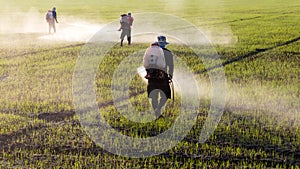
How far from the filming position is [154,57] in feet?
22.6

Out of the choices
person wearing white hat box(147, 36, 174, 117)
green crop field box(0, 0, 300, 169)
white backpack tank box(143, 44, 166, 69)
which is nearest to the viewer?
green crop field box(0, 0, 300, 169)

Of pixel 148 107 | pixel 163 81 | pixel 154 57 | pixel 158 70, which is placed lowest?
pixel 148 107

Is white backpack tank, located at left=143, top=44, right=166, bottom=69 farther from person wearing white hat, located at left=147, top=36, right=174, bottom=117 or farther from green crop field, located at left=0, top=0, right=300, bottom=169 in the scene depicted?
green crop field, located at left=0, top=0, right=300, bottom=169

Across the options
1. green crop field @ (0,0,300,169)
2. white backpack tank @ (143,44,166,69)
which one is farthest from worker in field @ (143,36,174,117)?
green crop field @ (0,0,300,169)

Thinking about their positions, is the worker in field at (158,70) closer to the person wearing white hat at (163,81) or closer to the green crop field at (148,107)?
the person wearing white hat at (163,81)

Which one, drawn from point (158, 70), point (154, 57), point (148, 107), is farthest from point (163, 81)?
point (148, 107)

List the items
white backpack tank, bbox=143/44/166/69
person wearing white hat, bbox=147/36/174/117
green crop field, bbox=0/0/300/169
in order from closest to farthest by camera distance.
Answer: green crop field, bbox=0/0/300/169, white backpack tank, bbox=143/44/166/69, person wearing white hat, bbox=147/36/174/117

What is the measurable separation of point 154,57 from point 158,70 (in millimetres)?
369

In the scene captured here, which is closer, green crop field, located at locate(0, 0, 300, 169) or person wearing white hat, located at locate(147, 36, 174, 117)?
green crop field, located at locate(0, 0, 300, 169)

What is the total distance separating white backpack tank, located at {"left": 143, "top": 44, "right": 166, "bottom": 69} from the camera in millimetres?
6887

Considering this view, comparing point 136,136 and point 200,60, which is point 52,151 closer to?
point 136,136

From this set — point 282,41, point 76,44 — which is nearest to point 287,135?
point 282,41

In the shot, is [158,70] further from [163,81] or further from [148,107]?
[148,107]

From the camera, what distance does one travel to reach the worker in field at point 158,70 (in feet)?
22.7
